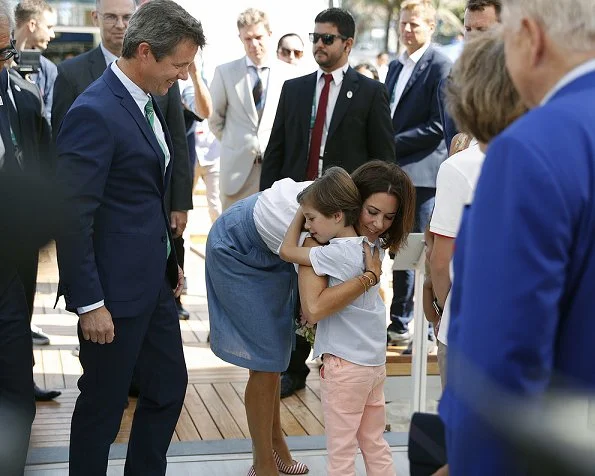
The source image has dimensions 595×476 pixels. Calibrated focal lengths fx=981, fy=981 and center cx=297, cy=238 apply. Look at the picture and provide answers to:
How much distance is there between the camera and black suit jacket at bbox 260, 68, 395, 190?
5246mm

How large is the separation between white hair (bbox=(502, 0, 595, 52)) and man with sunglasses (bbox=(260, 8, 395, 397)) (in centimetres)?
372

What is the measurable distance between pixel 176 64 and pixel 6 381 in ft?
3.75

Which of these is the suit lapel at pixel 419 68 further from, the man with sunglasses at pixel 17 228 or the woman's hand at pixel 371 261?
the woman's hand at pixel 371 261

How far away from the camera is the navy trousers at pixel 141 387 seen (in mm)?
3184

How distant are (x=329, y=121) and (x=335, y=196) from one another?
213 cm

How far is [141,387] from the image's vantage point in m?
3.41

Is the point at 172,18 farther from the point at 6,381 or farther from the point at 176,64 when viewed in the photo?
the point at 6,381

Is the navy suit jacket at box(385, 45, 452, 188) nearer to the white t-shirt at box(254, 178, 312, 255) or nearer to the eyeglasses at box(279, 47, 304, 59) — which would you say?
the eyeglasses at box(279, 47, 304, 59)

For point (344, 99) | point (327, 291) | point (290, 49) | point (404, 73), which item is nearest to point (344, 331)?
point (327, 291)

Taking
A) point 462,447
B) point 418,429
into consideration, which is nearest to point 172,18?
point 418,429

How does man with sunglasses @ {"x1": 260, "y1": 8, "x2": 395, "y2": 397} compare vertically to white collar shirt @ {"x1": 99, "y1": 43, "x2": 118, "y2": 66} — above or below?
below

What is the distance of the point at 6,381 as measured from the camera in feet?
10.1

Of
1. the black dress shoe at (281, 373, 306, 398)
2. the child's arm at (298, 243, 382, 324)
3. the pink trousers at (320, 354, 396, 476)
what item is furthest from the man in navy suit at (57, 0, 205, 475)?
the black dress shoe at (281, 373, 306, 398)

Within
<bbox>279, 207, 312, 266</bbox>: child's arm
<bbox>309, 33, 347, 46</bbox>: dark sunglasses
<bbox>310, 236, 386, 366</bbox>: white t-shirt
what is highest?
<bbox>309, 33, 347, 46</bbox>: dark sunglasses
